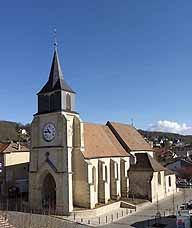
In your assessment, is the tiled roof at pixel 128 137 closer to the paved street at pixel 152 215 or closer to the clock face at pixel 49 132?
the paved street at pixel 152 215

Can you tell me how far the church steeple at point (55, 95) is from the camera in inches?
1447

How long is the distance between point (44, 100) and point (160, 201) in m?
19.3

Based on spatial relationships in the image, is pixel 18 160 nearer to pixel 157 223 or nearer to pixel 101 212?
pixel 101 212

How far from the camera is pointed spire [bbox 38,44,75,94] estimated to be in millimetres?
37312

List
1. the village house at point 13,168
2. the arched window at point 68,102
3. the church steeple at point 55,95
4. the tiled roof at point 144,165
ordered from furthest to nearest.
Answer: the village house at point 13,168 → the tiled roof at point 144,165 → the arched window at point 68,102 → the church steeple at point 55,95

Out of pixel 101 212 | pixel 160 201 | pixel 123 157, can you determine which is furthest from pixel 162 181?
pixel 101 212

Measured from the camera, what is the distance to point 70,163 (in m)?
35.8

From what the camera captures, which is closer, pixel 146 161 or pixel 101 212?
pixel 101 212

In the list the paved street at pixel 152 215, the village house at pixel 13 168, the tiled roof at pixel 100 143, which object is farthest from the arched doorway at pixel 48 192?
the village house at pixel 13 168

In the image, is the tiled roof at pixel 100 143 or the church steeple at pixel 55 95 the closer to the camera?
the church steeple at pixel 55 95

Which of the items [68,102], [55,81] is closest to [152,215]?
[68,102]

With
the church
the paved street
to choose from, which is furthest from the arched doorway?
the paved street

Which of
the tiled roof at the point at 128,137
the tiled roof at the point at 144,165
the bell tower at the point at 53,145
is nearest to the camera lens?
the bell tower at the point at 53,145

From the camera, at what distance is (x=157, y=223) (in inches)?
1214
